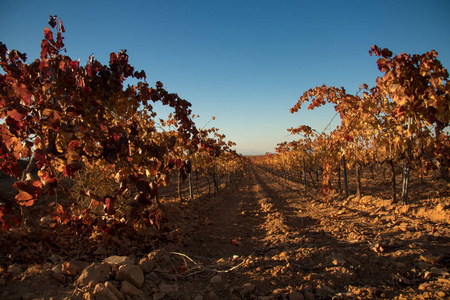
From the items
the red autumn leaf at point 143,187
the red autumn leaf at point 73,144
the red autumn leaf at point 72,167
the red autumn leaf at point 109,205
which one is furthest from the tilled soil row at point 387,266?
the red autumn leaf at point 73,144

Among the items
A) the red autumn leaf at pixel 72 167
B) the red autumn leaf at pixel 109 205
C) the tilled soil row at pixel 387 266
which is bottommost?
the tilled soil row at pixel 387 266

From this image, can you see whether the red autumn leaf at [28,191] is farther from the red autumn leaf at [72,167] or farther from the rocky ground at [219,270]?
the rocky ground at [219,270]

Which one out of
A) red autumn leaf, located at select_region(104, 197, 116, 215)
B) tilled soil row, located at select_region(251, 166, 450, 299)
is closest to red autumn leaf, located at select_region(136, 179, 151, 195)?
Result: red autumn leaf, located at select_region(104, 197, 116, 215)

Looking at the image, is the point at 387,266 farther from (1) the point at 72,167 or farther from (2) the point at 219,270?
(1) the point at 72,167

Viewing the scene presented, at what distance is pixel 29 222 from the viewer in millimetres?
3613

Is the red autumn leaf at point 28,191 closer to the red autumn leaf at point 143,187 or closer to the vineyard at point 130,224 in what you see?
the vineyard at point 130,224

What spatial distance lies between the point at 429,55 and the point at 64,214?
15.4ft

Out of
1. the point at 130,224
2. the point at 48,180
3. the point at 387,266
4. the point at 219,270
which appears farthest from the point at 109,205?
the point at 387,266

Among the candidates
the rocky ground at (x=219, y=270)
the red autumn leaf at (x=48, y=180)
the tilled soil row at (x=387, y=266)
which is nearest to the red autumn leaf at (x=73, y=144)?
the red autumn leaf at (x=48, y=180)

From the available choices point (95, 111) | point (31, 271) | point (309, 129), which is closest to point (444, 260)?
point (95, 111)

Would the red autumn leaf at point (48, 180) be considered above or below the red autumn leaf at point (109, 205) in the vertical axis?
above

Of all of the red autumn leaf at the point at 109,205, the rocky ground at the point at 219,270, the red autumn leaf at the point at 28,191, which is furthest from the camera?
the rocky ground at the point at 219,270

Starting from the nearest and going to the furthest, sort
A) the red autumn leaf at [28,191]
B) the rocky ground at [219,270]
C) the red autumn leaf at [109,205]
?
the red autumn leaf at [28,191], the red autumn leaf at [109,205], the rocky ground at [219,270]

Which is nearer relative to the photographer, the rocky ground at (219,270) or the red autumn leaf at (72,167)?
the red autumn leaf at (72,167)
